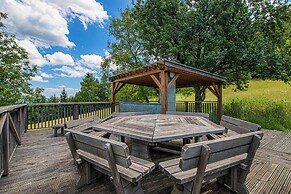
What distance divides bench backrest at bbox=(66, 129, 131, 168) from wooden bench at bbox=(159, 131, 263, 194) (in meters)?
0.45

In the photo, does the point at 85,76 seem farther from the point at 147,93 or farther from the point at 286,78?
the point at 286,78

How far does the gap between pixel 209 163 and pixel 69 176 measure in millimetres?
2063

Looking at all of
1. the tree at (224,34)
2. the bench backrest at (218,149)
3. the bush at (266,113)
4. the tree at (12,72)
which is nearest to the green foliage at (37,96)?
the tree at (12,72)

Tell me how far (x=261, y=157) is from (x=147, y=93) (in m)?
10.9

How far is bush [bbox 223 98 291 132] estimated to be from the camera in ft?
22.2

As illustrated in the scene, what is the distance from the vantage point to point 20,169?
2666 millimetres

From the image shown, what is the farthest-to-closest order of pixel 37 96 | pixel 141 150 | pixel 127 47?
pixel 127 47 → pixel 37 96 → pixel 141 150

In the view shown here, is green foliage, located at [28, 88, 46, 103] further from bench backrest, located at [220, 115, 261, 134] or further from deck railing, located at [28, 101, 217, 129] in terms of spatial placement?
bench backrest, located at [220, 115, 261, 134]

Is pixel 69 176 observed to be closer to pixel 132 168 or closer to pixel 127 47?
pixel 132 168

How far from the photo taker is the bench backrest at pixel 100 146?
1.37 metres

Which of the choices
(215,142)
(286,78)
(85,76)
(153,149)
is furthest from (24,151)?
(85,76)

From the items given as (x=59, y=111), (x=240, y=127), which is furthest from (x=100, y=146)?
(x=59, y=111)

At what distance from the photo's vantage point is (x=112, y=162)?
1444 mm

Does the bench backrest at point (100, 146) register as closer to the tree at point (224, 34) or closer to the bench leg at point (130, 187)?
the bench leg at point (130, 187)
